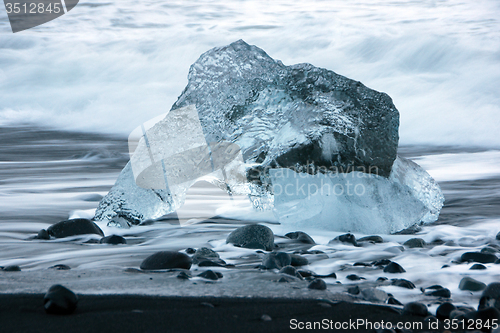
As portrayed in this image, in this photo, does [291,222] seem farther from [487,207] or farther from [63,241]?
[487,207]

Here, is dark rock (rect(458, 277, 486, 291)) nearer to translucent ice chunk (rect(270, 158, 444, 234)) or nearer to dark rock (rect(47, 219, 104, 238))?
translucent ice chunk (rect(270, 158, 444, 234))

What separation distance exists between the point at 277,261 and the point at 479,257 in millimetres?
1230

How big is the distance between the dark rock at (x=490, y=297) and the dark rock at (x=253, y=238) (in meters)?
1.46

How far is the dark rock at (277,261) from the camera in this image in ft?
8.53

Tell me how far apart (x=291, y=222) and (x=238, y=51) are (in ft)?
5.50

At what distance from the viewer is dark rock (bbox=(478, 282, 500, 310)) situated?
199cm

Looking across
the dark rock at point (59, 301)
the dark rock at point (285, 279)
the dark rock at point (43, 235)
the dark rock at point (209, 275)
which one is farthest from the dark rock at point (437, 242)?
the dark rock at point (43, 235)

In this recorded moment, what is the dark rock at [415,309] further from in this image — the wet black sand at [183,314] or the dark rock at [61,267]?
the dark rock at [61,267]

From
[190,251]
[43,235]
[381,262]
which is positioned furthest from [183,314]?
[43,235]

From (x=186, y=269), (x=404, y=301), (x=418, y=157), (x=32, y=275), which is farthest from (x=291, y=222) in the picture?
(x=418, y=157)

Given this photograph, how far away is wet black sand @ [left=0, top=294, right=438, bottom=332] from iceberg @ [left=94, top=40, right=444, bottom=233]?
208 centimetres

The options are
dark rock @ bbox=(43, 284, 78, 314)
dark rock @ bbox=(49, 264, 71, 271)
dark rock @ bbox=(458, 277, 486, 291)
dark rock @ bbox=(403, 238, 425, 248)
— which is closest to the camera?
dark rock @ bbox=(43, 284, 78, 314)

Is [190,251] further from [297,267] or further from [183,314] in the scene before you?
[183,314]

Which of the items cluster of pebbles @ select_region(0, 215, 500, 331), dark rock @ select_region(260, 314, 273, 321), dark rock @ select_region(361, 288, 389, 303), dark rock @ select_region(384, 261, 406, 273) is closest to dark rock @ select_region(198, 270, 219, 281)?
cluster of pebbles @ select_region(0, 215, 500, 331)
